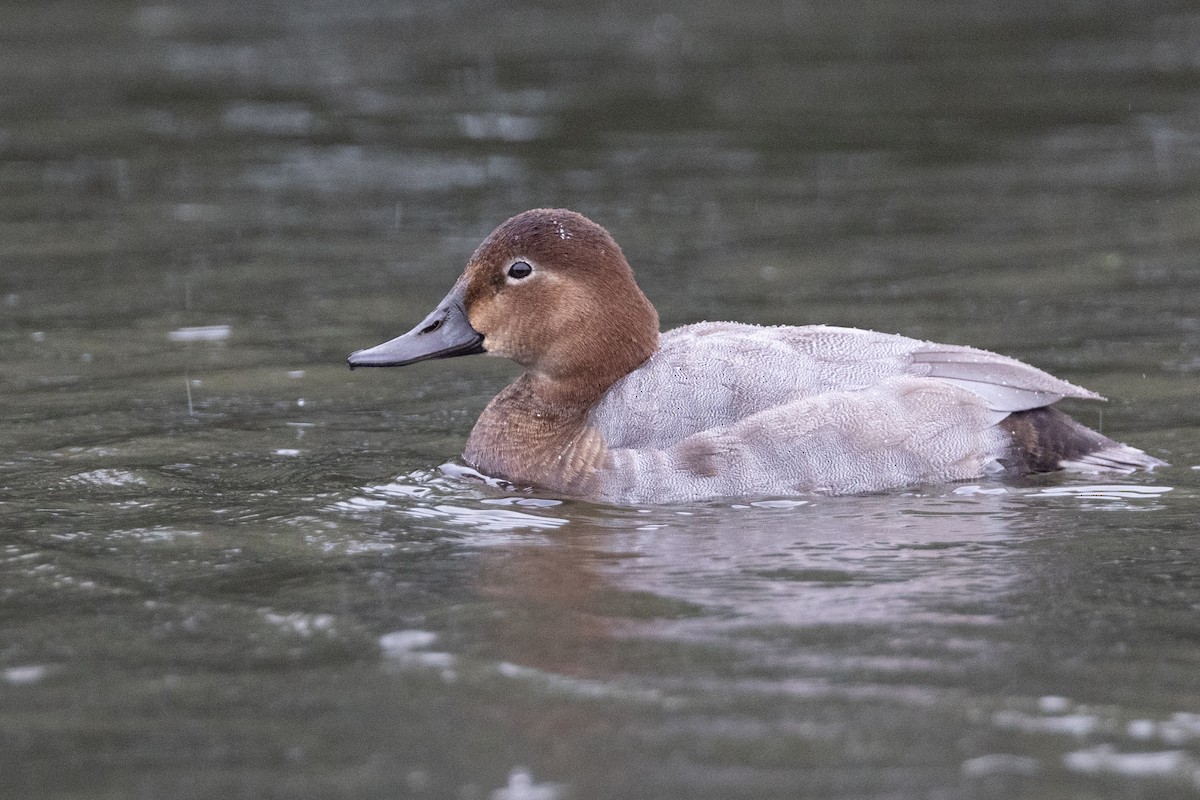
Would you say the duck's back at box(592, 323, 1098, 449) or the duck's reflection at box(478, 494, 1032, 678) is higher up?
the duck's back at box(592, 323, 1098, 449)

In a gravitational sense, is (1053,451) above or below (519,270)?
below

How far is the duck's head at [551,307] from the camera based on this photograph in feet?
23.1

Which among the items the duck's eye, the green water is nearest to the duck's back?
the green water

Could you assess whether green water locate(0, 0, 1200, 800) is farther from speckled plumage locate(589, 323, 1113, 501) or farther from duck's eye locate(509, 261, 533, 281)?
duck's eye locate(509, 261, 533, 281)

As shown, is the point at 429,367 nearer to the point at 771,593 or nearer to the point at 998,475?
the point at 998,475

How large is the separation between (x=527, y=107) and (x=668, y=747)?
11.9 metres

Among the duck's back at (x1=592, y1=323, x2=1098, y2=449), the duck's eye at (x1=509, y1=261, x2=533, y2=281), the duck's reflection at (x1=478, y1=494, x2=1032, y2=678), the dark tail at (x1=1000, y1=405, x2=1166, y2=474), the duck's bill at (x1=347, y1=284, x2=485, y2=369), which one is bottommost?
the duck's reflection at (x1=478, y1=494, x2=1032, y2=678)

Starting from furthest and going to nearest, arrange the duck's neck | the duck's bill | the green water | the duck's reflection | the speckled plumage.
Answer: the duck's bill < the duck's neck < the speckled plumage < the duck's reflection < the green water

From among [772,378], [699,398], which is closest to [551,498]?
[699,398]

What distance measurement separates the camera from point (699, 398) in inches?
266

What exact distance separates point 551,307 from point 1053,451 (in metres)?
1.98

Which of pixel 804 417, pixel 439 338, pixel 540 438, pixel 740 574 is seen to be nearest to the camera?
pixel 740 574

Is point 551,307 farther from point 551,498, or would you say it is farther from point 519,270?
point 551,498

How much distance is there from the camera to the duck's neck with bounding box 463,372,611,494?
6875mm
